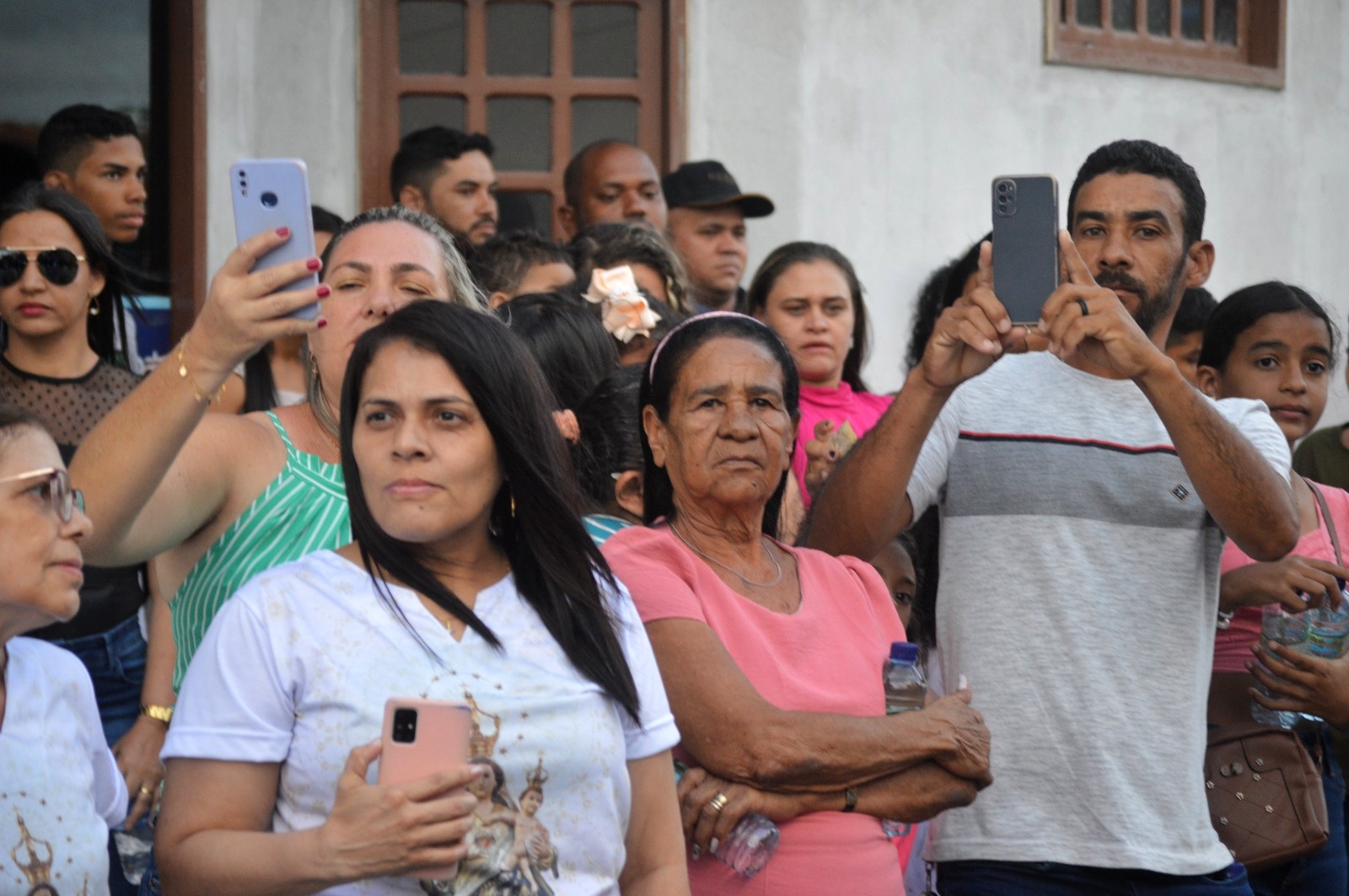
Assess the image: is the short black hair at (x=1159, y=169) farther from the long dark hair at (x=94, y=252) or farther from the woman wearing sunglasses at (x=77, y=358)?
the long dark hair at (x=94, y=252)

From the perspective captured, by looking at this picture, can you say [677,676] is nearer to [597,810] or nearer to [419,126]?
[597,810]

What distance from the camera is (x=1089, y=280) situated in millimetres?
3377

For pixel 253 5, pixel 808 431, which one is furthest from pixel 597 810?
pixel 253 5

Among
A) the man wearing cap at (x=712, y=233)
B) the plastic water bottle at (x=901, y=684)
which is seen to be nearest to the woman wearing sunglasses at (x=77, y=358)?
the plastic water bottle at (x=901, y=684)

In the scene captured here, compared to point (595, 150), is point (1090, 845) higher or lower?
lower

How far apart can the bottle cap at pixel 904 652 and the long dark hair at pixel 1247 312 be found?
90.3 inches

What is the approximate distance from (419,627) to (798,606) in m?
1.03

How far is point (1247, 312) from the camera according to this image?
4.98 metres

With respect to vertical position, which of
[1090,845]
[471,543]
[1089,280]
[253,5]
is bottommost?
[1090,845]

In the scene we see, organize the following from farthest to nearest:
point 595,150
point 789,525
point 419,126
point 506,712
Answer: point 419,126, point 595,150, point 789,525, point 506,712

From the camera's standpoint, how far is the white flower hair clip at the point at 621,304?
4688 millimetres

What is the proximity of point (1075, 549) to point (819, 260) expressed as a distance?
2.25 m

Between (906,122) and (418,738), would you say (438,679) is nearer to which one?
(418,738)

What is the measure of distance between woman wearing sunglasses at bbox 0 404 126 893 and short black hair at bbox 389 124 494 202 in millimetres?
4128
